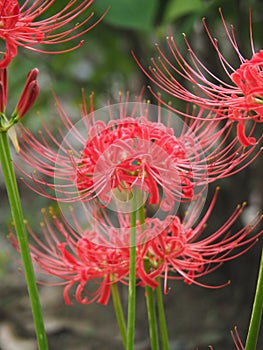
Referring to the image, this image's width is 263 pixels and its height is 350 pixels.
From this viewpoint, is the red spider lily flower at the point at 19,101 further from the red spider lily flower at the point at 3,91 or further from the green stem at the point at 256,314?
the green stem at the point at 256,314

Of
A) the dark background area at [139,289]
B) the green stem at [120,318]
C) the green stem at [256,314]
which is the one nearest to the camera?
the green stem at [256,314]

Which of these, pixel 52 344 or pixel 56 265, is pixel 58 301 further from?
pixel 56 265

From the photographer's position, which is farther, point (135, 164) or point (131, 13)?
point (131, 13)

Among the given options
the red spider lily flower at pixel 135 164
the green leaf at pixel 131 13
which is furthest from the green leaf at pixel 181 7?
the red spider lily flower at pixel 135 164

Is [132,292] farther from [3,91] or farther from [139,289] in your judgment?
[139,289]

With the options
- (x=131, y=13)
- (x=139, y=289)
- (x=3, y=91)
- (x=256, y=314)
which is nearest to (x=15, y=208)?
(x=3, y=91)

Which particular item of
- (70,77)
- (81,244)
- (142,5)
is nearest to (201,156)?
(81,244)

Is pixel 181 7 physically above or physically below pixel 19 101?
above

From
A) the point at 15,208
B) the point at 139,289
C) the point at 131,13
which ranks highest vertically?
the point at 131,13

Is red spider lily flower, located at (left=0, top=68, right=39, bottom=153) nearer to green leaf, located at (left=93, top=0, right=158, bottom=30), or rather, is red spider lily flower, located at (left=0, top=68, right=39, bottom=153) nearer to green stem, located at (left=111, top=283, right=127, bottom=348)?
green stem, located at (left=111, top=283, right=127, bottom=348)

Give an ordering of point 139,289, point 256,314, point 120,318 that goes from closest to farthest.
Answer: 1. point 256,314
2. point 120,318
3. point 139,289
